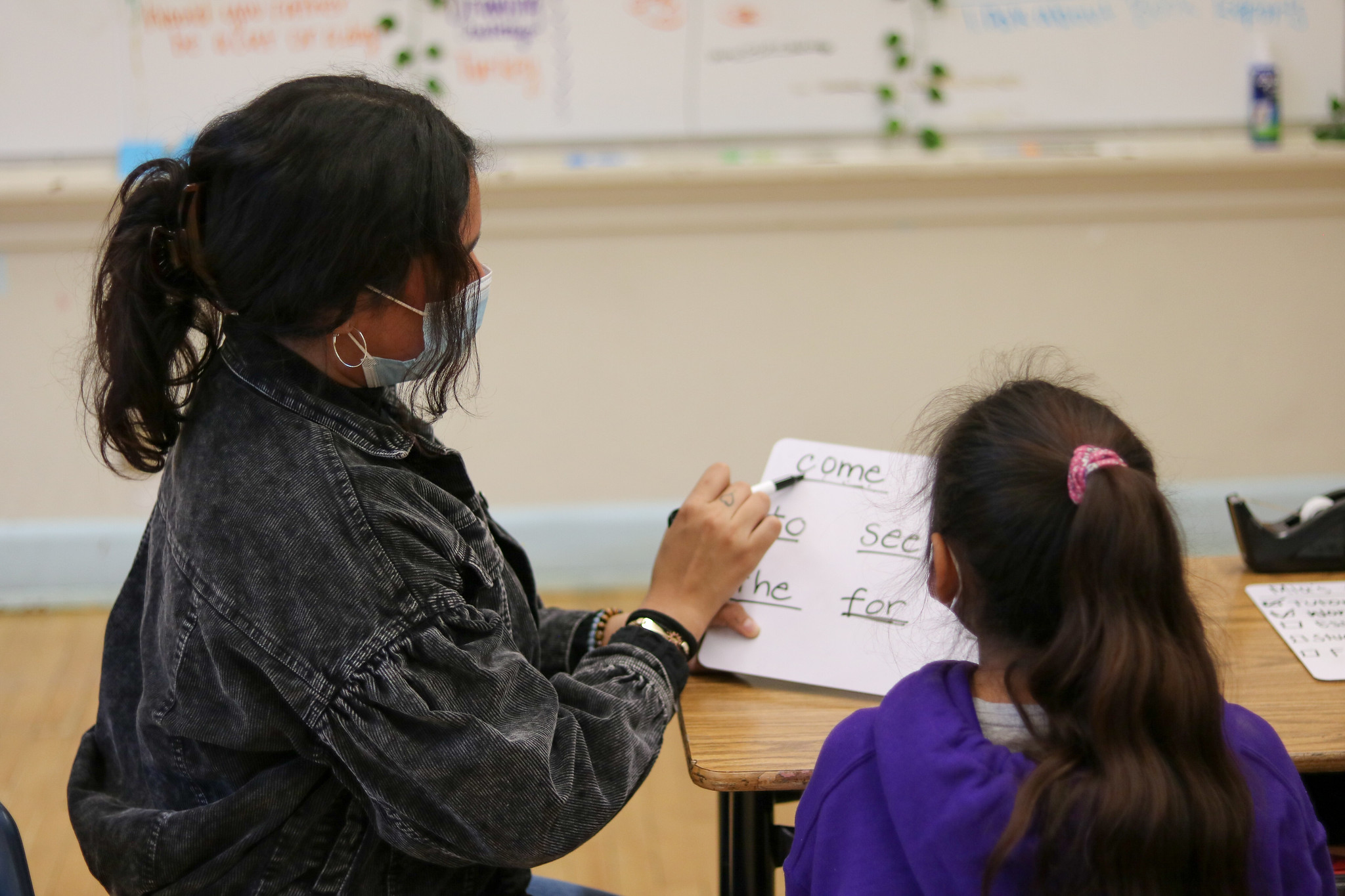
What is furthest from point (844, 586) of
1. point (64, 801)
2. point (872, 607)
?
point (64, 801)

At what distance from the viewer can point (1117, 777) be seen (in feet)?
2.37

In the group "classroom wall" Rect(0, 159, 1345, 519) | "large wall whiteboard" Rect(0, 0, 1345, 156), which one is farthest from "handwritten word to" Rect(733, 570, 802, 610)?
"large wall whiteboard" Rect(0, 0, 1345, 156)

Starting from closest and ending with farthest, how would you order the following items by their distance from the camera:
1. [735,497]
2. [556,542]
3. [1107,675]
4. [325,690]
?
[1107,675] → [325,690] → [735,497] → [556,542]

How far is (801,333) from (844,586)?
6.25 ft

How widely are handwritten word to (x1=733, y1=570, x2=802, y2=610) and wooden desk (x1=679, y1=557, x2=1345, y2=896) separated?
0.27 ft

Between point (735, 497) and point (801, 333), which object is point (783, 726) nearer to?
point (735, 497)

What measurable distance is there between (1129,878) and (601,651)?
512mm

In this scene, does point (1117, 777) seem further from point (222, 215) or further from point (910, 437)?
point (222, 215)

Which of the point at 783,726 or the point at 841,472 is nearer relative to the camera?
the point at 783,726

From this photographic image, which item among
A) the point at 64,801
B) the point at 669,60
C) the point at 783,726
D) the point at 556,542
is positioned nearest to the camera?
the point at 783,726

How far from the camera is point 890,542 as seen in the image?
1.24 metres

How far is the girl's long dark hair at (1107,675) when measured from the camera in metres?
0.72

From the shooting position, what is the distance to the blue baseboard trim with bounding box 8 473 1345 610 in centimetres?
308

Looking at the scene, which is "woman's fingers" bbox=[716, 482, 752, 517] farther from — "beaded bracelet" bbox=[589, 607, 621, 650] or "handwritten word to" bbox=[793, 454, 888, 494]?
"beaded bracelet" bbox=[589, 607, 621, 650]
